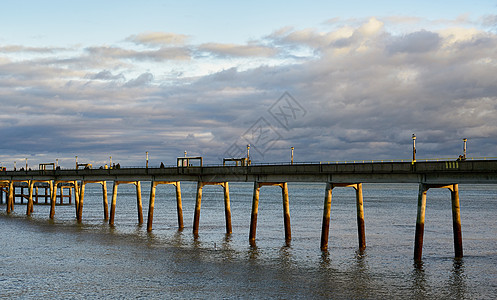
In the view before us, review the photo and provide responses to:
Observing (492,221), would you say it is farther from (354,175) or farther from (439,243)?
(354,175)

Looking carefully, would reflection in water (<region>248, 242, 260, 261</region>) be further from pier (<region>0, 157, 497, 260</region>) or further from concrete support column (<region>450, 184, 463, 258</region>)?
concrete support column (<region>450, 184, 463, 258</region>)

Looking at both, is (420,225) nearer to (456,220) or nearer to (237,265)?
(456,220)

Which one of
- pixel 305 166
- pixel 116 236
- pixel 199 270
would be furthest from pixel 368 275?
pixel 116 236

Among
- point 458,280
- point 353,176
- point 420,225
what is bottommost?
point 458,280

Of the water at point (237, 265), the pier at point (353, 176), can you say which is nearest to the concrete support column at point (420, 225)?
the pier at point (353, 176)

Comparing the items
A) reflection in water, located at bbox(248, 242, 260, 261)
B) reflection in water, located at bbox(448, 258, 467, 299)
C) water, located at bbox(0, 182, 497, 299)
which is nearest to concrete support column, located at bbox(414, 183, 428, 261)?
water, located at bbox(0, 182, 497, 299)

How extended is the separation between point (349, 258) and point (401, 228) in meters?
27.7

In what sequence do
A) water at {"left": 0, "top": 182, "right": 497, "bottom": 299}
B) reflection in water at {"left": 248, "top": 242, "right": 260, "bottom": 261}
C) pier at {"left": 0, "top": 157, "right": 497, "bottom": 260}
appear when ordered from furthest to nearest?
reflection in water at {"left": 248, "top": 242, "right": 260, "bottom": 261} → pier at {"left": 0, "top": 157, "right": 497, "bottom": 260} → water at {"left": 0, "top": 182, "right": 497, "bottom": 299}

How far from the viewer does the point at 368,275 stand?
3788 centimetres

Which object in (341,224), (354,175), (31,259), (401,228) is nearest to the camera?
(31,259)

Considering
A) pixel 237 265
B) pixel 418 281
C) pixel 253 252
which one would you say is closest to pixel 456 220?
pixel 418 281

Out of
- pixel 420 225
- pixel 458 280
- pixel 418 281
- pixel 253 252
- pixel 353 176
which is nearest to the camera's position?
pixel 418 281

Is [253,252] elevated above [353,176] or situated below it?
below

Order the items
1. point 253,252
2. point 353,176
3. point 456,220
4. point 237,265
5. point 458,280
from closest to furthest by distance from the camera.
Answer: point 458,280 → point 237,265 → point 456,220 → point 253,252 → point 353,176
